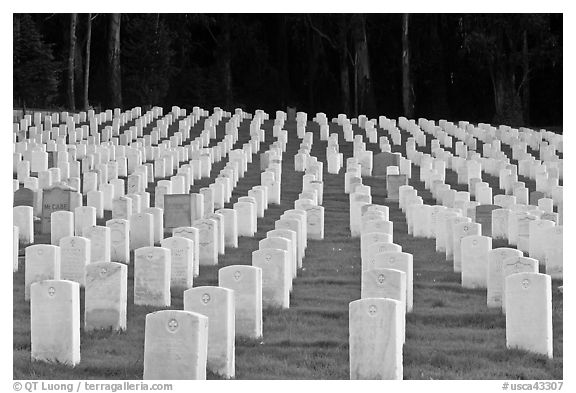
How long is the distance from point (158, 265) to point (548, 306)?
443cm

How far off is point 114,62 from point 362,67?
9780 millimetres

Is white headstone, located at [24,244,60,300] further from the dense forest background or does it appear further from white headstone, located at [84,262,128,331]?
the dense forest background

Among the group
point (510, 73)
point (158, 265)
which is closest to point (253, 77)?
point (510, 73)

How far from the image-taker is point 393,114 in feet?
186

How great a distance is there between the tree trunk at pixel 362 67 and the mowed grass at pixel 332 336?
3057 cm

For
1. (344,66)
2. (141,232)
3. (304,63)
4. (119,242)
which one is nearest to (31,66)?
(344,66)

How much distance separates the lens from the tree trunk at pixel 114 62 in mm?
47469

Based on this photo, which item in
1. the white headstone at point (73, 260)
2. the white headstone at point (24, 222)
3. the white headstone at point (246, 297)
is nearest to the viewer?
the white headstone at point (246, 297)

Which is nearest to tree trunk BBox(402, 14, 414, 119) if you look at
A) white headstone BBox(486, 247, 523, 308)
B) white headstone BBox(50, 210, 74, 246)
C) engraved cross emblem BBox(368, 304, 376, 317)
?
white headstone BBox(50, 210, 74, 246)

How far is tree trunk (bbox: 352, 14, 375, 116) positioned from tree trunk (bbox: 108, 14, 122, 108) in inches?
370

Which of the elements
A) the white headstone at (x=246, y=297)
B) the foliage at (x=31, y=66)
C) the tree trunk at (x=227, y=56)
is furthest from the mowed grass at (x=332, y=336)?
the tree trunk at (x=227, y=56)

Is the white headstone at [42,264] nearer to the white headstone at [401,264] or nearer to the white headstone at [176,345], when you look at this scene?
the white headstone at [401,264]

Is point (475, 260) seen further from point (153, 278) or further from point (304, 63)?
point (304, 63)

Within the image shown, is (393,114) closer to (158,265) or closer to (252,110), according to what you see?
(252,110)
